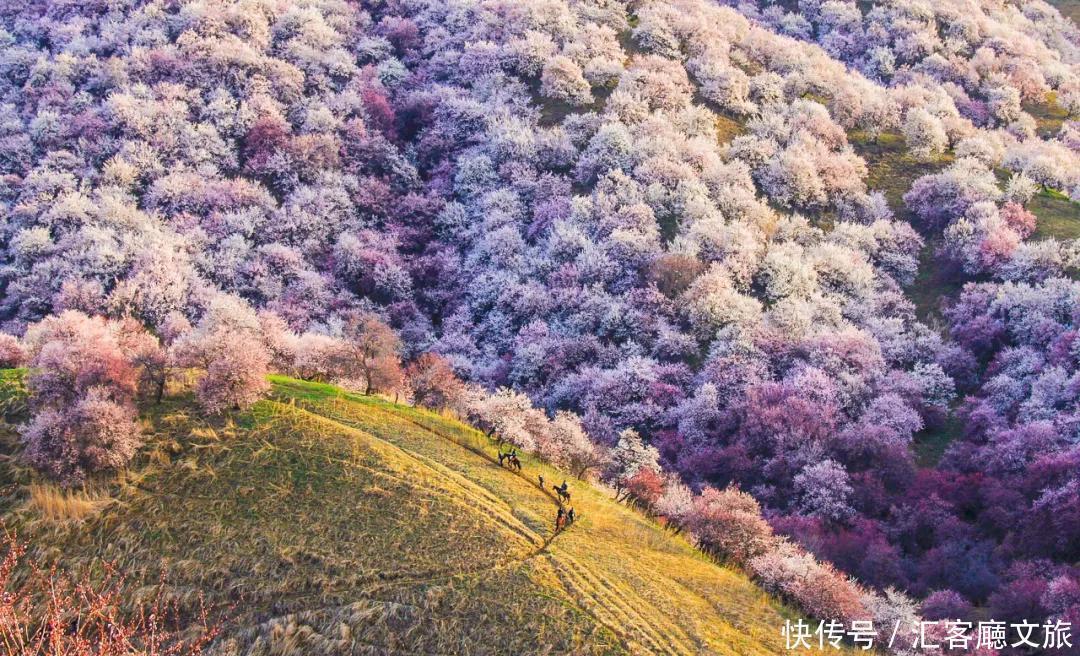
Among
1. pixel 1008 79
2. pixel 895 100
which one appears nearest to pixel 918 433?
pixel 895 100

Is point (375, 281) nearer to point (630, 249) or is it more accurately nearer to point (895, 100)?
point (630, 249)

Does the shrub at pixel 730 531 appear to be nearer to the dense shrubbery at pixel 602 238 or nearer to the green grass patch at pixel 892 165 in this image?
the dense shrubbery at pixel 602 238

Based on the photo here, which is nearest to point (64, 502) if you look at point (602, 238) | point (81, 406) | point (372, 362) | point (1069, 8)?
point (81, 406)

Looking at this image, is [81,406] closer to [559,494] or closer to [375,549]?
[375,549]

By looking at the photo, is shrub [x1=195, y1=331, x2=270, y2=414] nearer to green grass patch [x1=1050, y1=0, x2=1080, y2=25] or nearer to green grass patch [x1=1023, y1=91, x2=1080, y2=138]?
green grass patch [x1=1023, y1=91, x2=1080, y2=138]

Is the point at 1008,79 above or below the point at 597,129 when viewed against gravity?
above

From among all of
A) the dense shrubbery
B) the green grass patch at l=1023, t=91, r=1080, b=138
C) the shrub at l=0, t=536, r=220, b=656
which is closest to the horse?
the dense shrubbery
